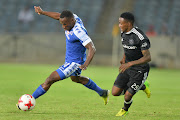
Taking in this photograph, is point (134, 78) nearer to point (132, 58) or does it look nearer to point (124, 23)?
point (132, 58)

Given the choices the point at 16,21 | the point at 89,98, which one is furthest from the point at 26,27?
the point at 89,98

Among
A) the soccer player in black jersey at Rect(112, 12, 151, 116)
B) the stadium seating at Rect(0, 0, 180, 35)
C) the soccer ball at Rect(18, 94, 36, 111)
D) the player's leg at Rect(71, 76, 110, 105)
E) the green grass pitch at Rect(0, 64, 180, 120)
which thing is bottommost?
the green grass pitch at Rect(0, 64, 180, 120)

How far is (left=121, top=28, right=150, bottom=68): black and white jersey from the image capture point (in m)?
7.59

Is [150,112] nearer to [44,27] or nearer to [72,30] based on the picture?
[72,30]

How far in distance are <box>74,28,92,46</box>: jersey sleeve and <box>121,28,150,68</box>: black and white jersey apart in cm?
69

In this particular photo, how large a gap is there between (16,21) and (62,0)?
537cm

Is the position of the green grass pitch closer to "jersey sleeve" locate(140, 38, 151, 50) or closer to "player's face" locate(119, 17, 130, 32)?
"jersey sleeve" locate(140, 38, 151, 50)

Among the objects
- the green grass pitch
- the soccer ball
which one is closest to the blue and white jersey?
the green grass pitch

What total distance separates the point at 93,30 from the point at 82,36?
69.0ft

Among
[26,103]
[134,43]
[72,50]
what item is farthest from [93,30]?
[26,103]

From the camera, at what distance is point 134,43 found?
7789 mm

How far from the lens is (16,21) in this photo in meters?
28.0

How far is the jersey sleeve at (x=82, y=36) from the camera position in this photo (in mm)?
8033

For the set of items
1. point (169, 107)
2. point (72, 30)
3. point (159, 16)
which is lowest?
point (169, 107)
